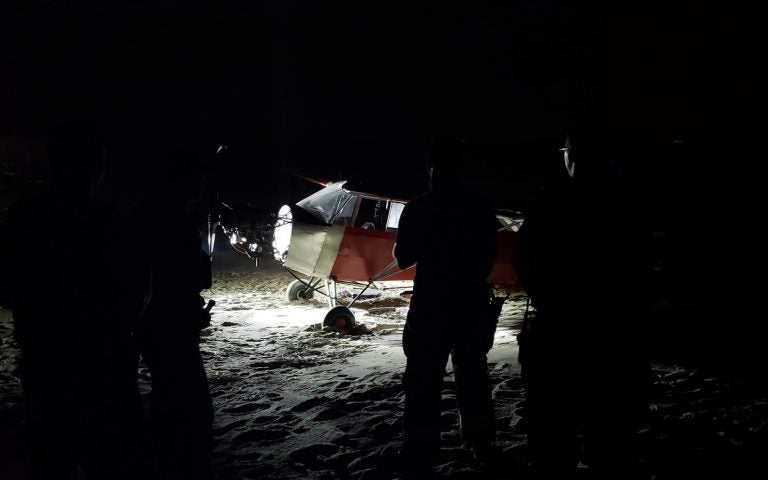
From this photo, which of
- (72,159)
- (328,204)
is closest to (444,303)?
(72,159)

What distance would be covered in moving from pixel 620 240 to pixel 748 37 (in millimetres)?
6315

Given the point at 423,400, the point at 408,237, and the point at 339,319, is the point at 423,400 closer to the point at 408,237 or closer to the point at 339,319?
the point at 408,237

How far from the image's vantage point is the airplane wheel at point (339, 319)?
736cm

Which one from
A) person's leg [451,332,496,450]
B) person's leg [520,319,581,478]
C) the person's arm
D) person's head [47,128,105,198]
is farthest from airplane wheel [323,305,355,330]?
person's head [47,128,105,198]

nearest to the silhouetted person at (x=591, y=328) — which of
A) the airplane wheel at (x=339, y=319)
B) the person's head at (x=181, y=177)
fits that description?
the person's head at (x=181, y=177)

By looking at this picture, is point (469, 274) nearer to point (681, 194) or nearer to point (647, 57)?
point (681, 194)

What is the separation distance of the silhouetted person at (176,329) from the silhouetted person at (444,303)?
1.21 m

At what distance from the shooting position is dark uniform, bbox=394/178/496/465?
2.67 metres

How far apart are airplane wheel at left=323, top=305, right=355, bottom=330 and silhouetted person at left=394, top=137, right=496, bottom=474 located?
15.4 feet

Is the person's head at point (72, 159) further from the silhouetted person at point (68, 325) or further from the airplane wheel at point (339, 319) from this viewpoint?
the airplane wheel at point (339, 319)

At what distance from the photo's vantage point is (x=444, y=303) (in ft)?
8.89

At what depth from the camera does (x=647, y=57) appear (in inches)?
270

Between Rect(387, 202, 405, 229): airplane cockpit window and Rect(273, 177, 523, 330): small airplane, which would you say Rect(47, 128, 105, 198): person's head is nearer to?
Rect(273, 177, 523, 330): small airplane

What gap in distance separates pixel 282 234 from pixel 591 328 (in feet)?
26.2
